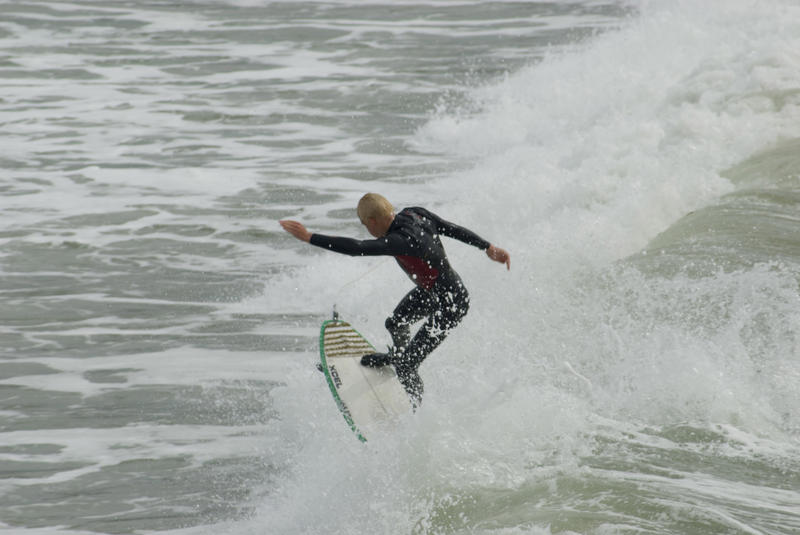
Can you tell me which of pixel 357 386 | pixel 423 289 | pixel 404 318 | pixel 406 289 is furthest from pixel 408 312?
pixel 406 289

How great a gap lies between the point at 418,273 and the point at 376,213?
542 mm

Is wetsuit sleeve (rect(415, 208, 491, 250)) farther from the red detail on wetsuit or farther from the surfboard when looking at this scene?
the surfboard

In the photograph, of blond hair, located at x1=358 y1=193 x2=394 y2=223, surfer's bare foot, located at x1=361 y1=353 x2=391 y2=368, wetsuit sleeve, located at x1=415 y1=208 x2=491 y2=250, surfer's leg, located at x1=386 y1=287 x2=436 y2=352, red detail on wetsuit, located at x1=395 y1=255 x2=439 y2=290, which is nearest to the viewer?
blond hair, located at x1=358 y1=193 x2=394 y2=223

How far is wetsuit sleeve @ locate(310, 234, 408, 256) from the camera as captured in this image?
5887 millimetres

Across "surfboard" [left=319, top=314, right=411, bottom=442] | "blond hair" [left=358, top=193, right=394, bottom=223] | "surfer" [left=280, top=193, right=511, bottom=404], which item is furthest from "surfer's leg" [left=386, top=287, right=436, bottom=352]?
"blond hair" [left=358, top=193, right=394, bottom=223]

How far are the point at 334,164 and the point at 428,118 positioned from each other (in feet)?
9.19

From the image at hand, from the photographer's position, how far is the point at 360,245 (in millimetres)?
5992

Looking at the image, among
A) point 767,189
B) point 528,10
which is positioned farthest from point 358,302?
point 528,10

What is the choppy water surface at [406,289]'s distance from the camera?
19.3 ft

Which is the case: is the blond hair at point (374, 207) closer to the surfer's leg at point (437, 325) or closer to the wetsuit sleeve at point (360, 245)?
the wetsuit sleeve at point (360, 245)

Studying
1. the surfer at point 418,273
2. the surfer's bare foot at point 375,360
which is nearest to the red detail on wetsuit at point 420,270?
the surfer at point 418,273

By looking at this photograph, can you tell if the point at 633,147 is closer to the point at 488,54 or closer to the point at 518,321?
the point at 518,321

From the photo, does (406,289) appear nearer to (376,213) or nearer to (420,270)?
(420,270)

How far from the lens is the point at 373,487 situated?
5.99 m
